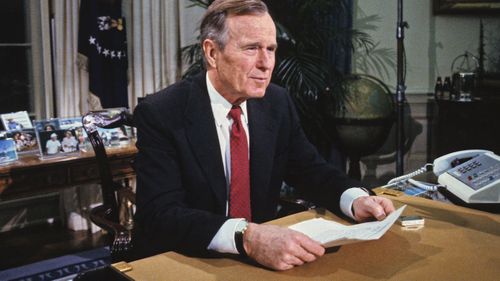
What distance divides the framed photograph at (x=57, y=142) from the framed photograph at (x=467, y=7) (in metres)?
3.42

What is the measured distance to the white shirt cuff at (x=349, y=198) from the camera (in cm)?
156

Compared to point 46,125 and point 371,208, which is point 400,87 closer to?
point 46,125

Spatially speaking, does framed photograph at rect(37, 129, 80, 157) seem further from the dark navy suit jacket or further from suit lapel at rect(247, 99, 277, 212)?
suit lapel at rect(247, 99, 277, 212)

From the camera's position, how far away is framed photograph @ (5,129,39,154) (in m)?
3.16

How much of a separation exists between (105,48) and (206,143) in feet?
8.61

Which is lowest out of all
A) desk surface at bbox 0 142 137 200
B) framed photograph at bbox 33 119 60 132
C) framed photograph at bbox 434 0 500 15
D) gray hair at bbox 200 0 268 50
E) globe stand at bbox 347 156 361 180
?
globe stand at bbox 347 156 361 180

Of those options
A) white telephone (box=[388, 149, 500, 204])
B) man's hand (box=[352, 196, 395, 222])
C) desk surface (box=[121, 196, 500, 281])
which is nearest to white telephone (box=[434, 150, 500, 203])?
white telephone (box=[388, 149, 500, 204])

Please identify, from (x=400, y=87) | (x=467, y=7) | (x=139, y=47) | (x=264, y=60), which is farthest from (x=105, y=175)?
(x=467, y=7)

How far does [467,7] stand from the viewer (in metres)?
4.88

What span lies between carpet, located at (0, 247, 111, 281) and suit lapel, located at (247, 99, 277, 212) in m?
2.01

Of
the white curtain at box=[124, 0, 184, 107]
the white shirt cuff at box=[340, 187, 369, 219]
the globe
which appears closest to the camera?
the white shirt cuff at box=[340, 187, 369, 219]

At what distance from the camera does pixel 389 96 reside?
14.9 feet

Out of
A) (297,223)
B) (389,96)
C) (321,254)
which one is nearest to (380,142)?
(389,96)

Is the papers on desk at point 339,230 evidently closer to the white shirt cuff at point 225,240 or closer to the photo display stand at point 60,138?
the white shirt cuff at point 225,240
